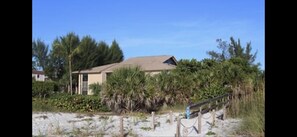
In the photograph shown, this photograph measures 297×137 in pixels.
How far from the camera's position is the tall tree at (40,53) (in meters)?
54.8

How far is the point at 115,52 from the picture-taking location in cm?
5159

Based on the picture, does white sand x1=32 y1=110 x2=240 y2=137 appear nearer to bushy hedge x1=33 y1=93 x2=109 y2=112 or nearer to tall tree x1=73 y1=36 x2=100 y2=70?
bushy hedge x1=33 y1=93 x2=109 y2=112

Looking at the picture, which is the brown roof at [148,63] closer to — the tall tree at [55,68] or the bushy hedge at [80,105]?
the tall tree at [55,68]

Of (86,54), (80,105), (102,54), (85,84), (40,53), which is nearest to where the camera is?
(80,105)

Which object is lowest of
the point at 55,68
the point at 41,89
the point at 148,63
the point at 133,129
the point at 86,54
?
the point at 133,129

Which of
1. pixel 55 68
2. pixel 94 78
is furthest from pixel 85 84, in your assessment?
pixel 55 68

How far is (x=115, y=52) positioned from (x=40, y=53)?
11673 mm

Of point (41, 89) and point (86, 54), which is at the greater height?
point (86, 54)

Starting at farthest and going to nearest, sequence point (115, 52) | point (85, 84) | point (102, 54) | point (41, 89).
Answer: point (115, 52) < point (102, 54) < point (85, 84) < point (41, 89)

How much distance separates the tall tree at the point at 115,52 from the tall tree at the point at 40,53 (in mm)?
9911

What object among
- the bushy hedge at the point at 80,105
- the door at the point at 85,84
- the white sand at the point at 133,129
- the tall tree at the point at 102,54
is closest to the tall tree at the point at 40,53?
the tall tree at the point at 102,54

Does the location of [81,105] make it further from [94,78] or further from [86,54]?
[86,54]

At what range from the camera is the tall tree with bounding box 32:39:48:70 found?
180 ft
